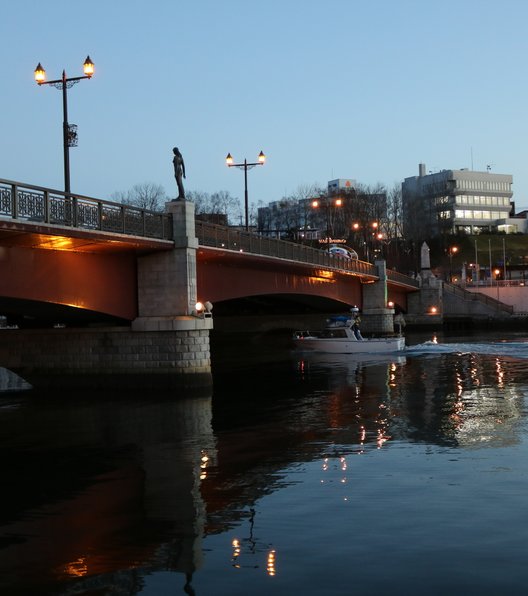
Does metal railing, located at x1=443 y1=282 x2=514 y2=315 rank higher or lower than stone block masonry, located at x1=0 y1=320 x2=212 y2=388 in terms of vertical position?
higher

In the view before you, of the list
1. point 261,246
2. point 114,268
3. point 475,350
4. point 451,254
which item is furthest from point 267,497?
point 451,254

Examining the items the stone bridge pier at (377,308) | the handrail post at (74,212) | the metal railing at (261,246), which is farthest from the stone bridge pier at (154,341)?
the stone bridge pier at (377,308)

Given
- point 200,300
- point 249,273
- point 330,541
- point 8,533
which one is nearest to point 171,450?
point 8,533

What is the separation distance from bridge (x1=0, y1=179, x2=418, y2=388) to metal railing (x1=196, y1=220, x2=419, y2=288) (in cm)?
7

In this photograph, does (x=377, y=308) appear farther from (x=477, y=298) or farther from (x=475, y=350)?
(x=477, y=298)

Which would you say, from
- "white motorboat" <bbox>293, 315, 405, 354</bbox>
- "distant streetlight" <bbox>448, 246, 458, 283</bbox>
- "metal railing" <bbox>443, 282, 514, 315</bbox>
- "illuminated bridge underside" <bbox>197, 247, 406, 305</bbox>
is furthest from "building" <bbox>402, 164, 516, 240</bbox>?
"white motorboat" <bbox>293, 315, 405, 354</bbox>

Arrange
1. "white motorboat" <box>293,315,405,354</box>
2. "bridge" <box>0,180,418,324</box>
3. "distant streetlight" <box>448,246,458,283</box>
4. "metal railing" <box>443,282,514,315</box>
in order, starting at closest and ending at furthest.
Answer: "bridge" <box>0,180,418,324</box> < "white motorboat" <box>293,315,405,354</box> < "metal railing" <box>443,282,514,315</box> < "distant streetlight" <box>448,246,458,283</box>

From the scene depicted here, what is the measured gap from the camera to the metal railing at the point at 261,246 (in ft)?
115

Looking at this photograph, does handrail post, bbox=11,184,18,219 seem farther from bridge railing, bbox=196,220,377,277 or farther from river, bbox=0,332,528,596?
bridge railing, bbox=196,220,377,277

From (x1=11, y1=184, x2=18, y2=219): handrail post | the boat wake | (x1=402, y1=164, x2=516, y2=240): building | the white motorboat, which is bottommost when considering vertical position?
the boat wake

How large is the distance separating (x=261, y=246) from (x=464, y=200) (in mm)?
140485

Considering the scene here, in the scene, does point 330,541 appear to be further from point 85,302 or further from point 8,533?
point 85,302

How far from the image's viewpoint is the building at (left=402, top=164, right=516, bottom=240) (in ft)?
518

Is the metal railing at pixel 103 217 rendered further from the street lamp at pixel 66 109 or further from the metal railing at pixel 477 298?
the metal railing at pixel 477 298
